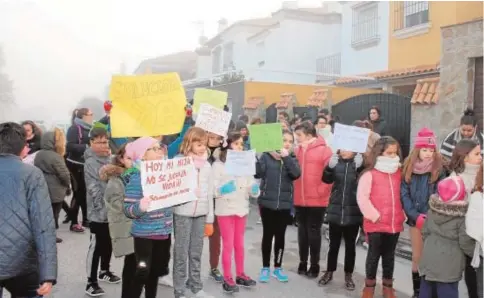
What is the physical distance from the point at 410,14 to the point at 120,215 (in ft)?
47.9

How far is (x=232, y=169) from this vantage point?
16.9 feet

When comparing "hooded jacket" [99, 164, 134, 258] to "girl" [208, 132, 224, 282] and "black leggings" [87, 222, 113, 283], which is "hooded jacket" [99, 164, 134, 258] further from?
"girl" [208, 132, 224, 282]

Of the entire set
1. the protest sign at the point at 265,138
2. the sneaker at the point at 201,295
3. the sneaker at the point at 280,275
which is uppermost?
the protest sign at the point at 265,138

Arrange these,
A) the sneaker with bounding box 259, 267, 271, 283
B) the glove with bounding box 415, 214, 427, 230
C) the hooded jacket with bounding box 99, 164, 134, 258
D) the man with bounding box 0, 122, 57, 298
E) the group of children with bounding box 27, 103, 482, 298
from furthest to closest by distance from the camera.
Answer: the sneaker with bounding box 259, 267, 271, 283 < the glove with bounding box 415, 214, 427, 230 < the hooded jacket with bounding box 99, 164, 134, 258 < the group of children with bounding box 27, 103, 482, 298 < the man with bounding box 0, 122, 57, 298

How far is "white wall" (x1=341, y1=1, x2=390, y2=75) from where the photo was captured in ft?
56.9

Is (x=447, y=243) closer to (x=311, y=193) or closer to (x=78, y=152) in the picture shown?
(x=311, y=193)

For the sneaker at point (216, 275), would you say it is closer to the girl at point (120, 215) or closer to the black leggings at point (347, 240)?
the black leggings at point (347, 240)

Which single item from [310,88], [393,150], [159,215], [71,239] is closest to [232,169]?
[159,215]

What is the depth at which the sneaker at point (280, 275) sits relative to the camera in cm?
555

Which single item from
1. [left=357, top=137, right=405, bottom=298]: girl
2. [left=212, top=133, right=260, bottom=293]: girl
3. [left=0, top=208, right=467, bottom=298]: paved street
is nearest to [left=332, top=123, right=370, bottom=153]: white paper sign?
[left=357, top=137, right=405, bottom=298]: girl

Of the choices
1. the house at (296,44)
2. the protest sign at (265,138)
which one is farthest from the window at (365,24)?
the protest sign at (265,138)

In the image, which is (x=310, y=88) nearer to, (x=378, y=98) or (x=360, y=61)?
(x=360, y=61)

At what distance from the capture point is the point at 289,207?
5594 millimetres

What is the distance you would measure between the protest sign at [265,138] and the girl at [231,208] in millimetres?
165
